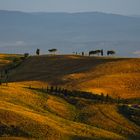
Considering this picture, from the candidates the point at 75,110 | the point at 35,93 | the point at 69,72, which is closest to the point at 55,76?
the point at 69,72

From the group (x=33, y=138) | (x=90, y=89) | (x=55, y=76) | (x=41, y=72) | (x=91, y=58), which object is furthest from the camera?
(x=91, y=58)

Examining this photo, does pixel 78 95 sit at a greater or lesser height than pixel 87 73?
lesser

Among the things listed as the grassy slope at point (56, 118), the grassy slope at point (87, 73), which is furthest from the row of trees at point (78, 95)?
the grassy slope at point (87, 73)

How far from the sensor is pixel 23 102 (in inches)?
3625

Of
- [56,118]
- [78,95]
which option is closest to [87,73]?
[78,95]

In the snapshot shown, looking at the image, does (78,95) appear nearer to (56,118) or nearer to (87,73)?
(56,118)

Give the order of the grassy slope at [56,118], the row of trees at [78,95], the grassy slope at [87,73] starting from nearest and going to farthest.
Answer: the grassy slope at [56,118], the row of trees at [78,95], the grassy slope at [87,73]

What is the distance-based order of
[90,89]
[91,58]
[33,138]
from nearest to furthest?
[33,138]
[90,89]
[91,58]

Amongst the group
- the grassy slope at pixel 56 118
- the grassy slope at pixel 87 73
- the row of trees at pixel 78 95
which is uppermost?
the grassy slope at pixel 87 73

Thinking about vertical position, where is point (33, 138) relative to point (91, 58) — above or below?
below

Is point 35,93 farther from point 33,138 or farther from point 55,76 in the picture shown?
point 55,76

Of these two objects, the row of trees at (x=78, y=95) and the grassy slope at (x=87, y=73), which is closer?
the row of trees at (x=78, y=95)

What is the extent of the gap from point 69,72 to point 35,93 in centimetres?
4610

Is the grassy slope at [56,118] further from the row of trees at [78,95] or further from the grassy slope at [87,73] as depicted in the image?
the grassy slope at [87,73]
